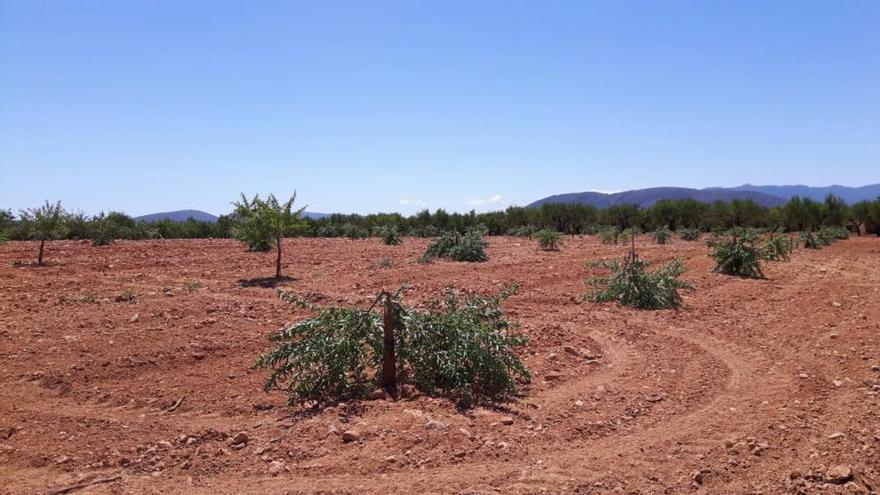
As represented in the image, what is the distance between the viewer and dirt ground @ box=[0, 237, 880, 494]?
150 inches

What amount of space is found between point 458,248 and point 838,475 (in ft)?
46.5

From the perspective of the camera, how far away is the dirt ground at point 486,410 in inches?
150

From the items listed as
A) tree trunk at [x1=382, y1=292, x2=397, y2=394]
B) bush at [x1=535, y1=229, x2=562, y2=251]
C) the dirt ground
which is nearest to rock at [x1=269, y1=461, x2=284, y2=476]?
the dirt ground

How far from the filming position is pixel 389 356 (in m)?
5.34

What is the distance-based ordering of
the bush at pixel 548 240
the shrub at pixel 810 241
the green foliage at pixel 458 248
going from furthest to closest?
the shrub at pixel 810 241 < the bush at pixel 548 240 < the green foliage at pixel 458 248

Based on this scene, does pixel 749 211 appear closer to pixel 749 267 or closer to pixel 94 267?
pixel 749 267

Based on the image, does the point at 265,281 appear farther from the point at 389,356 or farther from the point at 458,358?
the point at 458,358

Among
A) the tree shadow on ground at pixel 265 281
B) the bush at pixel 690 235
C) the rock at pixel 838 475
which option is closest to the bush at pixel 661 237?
the bush at pixel 690 235

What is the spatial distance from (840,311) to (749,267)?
436 cm

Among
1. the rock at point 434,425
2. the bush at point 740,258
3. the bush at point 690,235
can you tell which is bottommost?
the rock at point 434,425

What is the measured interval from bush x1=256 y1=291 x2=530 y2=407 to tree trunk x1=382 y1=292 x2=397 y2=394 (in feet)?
0.35

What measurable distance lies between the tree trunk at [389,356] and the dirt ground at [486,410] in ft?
1.16

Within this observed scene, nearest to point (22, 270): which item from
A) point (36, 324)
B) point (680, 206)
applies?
point (36, 324)

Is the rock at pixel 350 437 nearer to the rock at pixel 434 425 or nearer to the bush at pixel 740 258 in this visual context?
the rock at pixel 434 425
